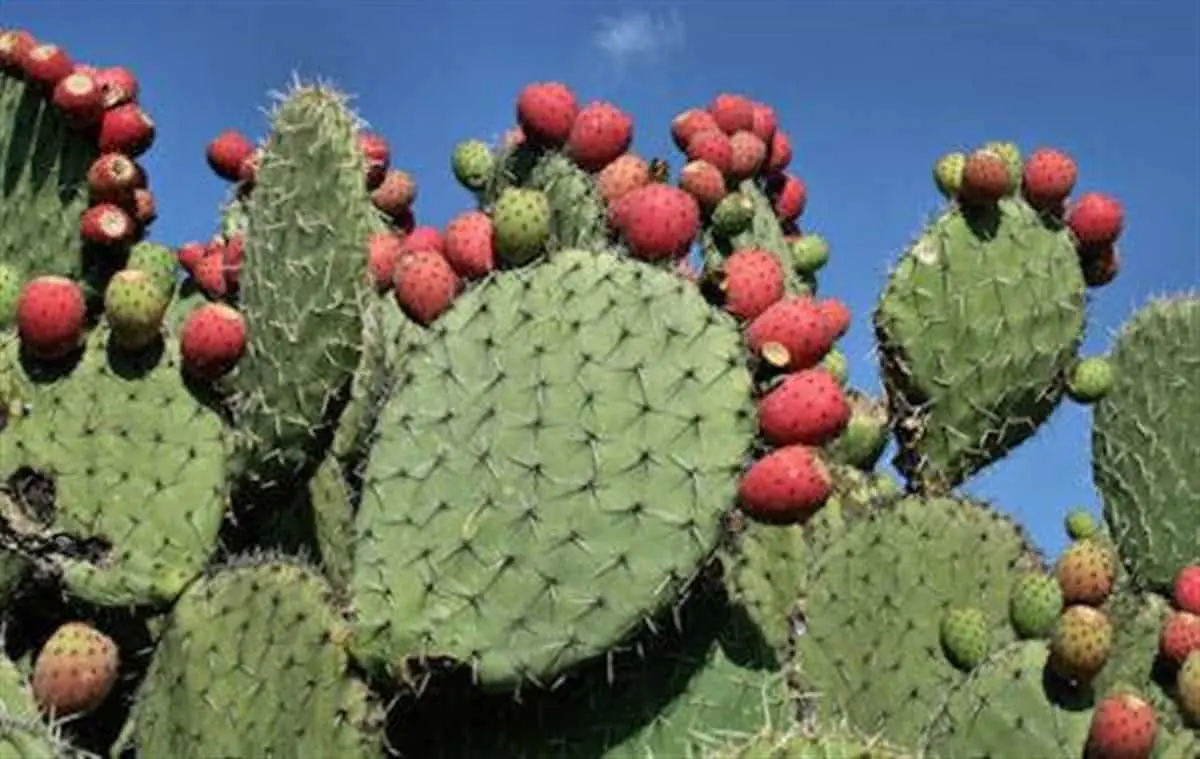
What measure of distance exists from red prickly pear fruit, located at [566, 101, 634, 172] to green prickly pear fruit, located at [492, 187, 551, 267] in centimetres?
78

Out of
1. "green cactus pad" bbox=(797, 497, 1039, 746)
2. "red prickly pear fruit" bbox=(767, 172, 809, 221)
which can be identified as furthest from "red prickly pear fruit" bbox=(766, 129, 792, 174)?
"green cactus pad" bbox=(797, 497, 1039, 746)

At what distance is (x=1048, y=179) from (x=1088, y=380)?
20.2 inches

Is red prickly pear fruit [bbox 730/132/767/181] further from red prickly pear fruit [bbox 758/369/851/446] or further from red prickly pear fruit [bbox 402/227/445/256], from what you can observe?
red prickly pear fruit [bbox 758/369/851/446]

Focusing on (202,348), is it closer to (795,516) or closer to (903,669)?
(795,516)

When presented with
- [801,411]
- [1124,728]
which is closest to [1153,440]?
[1124,728]

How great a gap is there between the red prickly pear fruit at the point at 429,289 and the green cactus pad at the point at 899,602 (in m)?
1.01

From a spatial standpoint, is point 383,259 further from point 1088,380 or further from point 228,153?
point 1088,380

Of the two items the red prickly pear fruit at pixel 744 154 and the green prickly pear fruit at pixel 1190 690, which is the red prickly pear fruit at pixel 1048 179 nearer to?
the red prickly pear fruit at pixel 744 154

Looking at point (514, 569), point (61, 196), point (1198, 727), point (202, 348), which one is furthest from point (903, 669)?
point (61, 196)

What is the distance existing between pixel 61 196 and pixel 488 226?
3.38 ft

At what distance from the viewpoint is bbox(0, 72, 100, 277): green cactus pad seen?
3869 millimetres

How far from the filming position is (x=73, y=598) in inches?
131

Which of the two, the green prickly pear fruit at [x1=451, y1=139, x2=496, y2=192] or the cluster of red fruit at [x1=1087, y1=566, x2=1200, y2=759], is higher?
the green prickly pear fruit at [x1=451, y1=139, x2=496, y2=192]

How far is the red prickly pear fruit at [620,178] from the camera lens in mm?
3938
